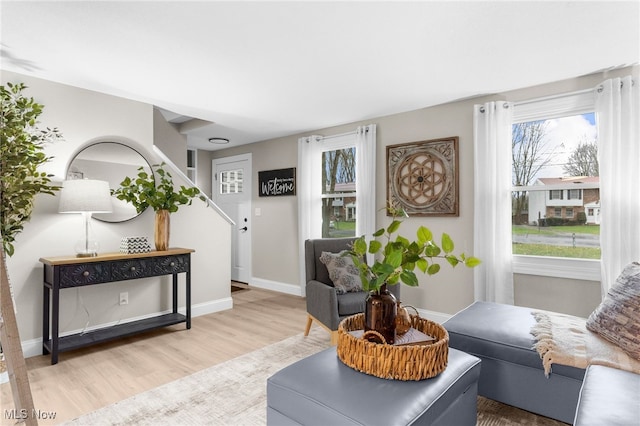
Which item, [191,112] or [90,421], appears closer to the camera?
→ [90,421]

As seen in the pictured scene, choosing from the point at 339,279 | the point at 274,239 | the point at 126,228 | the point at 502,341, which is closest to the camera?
the point at 502,341

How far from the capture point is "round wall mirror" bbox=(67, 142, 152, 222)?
10.5 feet

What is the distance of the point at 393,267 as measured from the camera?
5.03ft

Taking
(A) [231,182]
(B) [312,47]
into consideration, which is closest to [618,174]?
(B) [312,47]

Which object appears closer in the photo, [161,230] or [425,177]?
[161,230]

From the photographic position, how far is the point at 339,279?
318 centimetres

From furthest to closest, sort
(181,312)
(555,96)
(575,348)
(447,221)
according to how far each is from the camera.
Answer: (181,312), (447,221), (555,96), (575,348)

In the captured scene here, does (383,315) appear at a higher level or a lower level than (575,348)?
higher

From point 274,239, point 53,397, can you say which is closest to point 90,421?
point 53,397

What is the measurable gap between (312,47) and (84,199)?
6.93 ft

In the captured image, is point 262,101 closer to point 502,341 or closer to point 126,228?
point 126,228

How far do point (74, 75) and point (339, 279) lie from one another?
9.04ft

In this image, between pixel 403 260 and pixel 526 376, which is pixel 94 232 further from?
pixel 526 376

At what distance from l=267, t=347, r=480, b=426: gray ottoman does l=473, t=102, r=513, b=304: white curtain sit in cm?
187
